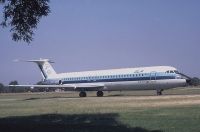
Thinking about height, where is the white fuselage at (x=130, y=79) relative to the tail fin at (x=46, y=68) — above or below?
below

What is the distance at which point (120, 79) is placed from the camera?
5634 cm

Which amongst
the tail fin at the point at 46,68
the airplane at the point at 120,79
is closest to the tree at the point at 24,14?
the airplane at the point at 120,79

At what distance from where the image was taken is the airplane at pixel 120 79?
170 feet

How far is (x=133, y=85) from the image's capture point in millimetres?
55031

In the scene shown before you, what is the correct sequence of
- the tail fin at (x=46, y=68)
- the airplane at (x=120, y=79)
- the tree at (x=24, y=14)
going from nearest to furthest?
the tree at (x=24, y=14)
the airplane at (x=120, y=79)
the tail fin at (x=46, y=68)

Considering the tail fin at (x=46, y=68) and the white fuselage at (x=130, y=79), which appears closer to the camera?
the white fuselage at (x=130, y=79)

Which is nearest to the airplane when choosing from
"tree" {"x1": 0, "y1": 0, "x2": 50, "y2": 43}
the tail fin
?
the tail fin

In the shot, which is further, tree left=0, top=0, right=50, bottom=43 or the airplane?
the airplane

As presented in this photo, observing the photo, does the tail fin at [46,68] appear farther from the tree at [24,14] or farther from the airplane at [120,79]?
the tree at [24,14]

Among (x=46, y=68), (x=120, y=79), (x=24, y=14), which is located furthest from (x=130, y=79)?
(x=24, y=14)

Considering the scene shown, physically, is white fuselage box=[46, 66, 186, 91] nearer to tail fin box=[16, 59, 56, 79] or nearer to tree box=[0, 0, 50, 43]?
tail fin box=[16, 59, 56, 79]

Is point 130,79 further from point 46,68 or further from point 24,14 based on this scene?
point 24,14

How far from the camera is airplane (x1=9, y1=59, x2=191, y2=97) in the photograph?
170 feet

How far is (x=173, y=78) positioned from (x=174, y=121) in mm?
32977
